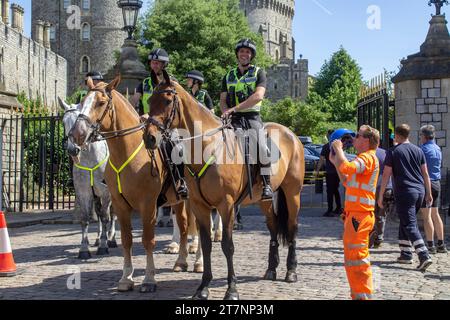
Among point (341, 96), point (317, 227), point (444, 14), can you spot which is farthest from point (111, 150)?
point (341, 96)

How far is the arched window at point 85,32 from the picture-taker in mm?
73562

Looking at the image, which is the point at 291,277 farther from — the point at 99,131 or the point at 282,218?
the point at 99,131

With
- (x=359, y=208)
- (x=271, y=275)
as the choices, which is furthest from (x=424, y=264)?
(x=359, y=208)

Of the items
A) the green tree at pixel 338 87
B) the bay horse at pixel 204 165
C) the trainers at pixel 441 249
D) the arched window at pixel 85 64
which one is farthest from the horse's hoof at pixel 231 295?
the arched window at pixel 85 64

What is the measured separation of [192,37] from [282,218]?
34.7 metres

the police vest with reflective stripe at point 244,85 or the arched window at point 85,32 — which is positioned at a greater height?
the arched window at point 85,32

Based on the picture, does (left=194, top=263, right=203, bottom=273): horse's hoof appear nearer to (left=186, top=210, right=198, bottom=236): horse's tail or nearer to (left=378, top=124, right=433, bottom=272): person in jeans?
(left=186, top=210, right=198, bottom=236): horse's tail

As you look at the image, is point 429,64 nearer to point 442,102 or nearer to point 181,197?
point 442,102

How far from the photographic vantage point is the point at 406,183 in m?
8.79

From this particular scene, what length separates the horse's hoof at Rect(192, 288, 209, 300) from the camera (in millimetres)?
6320

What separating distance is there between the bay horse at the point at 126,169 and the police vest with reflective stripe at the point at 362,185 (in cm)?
250

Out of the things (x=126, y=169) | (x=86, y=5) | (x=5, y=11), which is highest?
(x=86, y=5)

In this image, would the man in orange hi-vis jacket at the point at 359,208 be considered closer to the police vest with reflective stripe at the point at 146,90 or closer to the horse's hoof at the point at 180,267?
the horse's hoof at the point at 180,267

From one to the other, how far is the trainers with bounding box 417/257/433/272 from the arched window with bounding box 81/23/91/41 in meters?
70.2
